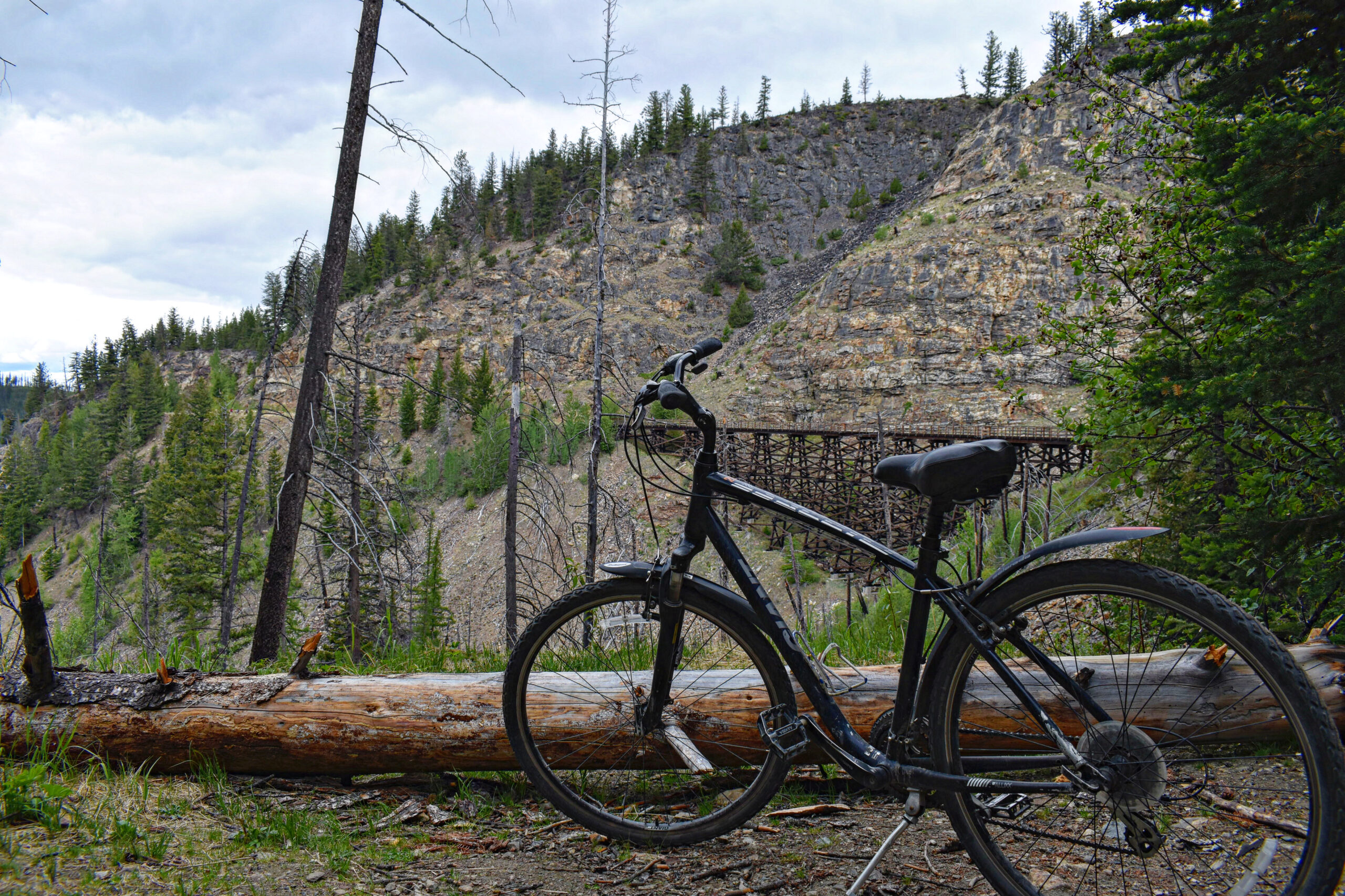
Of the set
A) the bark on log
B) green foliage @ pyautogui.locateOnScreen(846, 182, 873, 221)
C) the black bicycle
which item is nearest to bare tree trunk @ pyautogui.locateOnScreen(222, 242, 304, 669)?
the bark on log

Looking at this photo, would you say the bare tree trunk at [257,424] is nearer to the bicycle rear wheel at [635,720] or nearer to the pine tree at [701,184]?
the bicycle rear wheel at [635,720]

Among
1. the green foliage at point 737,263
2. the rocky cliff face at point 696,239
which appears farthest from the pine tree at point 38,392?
the green foliage at point 737,263

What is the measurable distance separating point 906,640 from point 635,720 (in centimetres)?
109

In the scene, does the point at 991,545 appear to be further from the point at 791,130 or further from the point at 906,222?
the point at 791,130

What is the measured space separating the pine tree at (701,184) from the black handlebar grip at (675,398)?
81.4 metres

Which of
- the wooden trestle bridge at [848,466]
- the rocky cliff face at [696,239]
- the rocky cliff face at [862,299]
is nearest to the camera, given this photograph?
the wooden trestle bridge at [848,466]

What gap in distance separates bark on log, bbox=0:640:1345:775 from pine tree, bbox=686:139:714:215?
8127cm

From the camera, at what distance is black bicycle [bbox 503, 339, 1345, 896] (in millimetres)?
1693

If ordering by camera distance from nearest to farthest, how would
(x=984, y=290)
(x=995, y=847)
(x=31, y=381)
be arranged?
(x=995, y=847), (x=984, y=290), (x=31, y=381)

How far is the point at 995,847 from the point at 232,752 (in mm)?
2817

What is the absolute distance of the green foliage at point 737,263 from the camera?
67.6 metres

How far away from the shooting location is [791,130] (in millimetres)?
97312

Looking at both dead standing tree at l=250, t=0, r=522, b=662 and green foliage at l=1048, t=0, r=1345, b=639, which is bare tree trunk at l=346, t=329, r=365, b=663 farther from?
green foliage at l=1048, t=0, r=1345, b=639

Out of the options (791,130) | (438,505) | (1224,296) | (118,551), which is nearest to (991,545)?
(1224,296)
